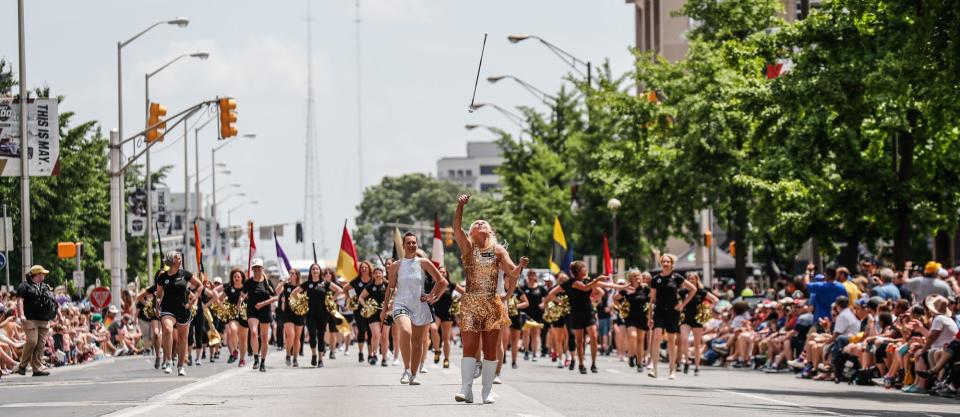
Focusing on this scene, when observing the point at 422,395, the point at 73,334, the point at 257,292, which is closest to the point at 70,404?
the point at 422,395

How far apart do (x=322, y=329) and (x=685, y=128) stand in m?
20.7

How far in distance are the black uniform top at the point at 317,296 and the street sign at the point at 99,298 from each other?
16.4 m

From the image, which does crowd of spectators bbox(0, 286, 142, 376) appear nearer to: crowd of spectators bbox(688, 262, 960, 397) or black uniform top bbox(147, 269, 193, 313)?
black uniform top bbox(147, 269, 193, 313)

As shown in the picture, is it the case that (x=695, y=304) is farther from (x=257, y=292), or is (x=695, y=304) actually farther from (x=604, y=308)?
(x=604, y=308)

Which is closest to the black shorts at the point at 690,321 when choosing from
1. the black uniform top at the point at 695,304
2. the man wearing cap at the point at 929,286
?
the black uniform top at the point at 695,304

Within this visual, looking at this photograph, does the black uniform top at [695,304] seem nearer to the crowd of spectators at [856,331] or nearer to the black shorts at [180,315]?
the crowd of spectators at [856,331]

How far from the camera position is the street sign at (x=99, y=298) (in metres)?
45.1

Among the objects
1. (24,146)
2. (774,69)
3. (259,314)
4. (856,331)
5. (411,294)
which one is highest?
(774,69)

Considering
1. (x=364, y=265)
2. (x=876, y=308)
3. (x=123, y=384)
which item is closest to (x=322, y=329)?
(x=364, y=265)

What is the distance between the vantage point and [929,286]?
27734 mm

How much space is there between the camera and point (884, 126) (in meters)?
36.8

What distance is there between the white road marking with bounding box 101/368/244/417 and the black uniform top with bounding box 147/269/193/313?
124 cm

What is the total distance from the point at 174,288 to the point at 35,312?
3.82 m

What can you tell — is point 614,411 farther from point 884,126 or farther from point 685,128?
point 685,128
